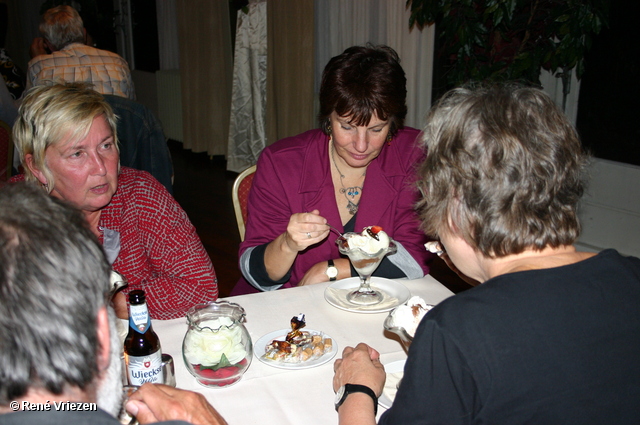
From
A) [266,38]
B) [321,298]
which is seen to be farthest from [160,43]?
[321,298]

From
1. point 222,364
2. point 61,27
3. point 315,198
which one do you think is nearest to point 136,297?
point 222,364

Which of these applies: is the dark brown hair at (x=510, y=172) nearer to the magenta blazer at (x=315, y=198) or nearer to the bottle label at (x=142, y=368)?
the bottle label at (x=142, y=368)

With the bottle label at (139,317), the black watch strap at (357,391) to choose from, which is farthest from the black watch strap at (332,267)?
the bottle label at (139,317)

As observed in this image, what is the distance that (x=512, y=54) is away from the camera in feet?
11.1

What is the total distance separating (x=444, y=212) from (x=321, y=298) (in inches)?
27.0

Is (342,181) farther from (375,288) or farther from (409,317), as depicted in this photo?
(409,317)

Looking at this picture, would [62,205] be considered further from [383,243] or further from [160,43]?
[160,43]

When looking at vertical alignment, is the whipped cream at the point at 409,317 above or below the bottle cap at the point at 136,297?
below

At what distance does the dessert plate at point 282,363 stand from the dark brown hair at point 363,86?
831 millimetres

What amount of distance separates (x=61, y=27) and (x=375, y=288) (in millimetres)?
3054

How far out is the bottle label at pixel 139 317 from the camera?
1147 mm

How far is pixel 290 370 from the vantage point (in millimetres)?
1362

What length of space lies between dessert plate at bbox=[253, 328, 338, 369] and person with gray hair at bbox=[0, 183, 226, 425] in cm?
63

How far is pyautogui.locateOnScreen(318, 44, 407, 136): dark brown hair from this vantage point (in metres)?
1.96
